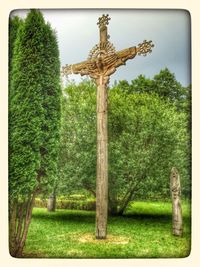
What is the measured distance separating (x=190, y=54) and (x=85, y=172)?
3079mm

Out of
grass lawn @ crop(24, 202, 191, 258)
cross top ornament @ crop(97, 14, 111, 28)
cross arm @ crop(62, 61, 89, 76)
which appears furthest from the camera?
cross arm @ crop(62, 61, 89, 76)

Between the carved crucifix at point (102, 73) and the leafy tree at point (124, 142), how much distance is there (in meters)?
0.23

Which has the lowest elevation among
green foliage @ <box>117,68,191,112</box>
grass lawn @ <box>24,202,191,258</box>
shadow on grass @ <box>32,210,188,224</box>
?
grass lawn @ <box>24,202,191,258</box>

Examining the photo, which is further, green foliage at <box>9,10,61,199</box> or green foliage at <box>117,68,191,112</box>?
green foliage at <box>117,68,191,112</box>

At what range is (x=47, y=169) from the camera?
11195 millimetres

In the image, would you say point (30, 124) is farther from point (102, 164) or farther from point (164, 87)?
point (164, 87)

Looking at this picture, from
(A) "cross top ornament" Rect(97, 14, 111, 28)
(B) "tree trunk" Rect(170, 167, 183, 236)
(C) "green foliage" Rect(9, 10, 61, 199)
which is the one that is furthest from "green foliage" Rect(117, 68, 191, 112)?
(C) "green foliage" Rect(9, 10, 61, 199)

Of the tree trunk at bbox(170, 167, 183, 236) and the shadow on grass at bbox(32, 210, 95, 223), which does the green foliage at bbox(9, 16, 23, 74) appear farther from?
the tree trunk at bbox(170, 167, 183, 236)

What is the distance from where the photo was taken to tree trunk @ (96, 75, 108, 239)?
1127 cm

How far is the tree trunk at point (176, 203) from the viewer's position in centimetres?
1130

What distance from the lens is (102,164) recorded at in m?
11.4

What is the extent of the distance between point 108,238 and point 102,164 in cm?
142

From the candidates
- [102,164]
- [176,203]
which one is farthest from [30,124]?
[176,203]

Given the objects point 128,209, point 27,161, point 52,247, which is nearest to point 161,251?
point 128,209
